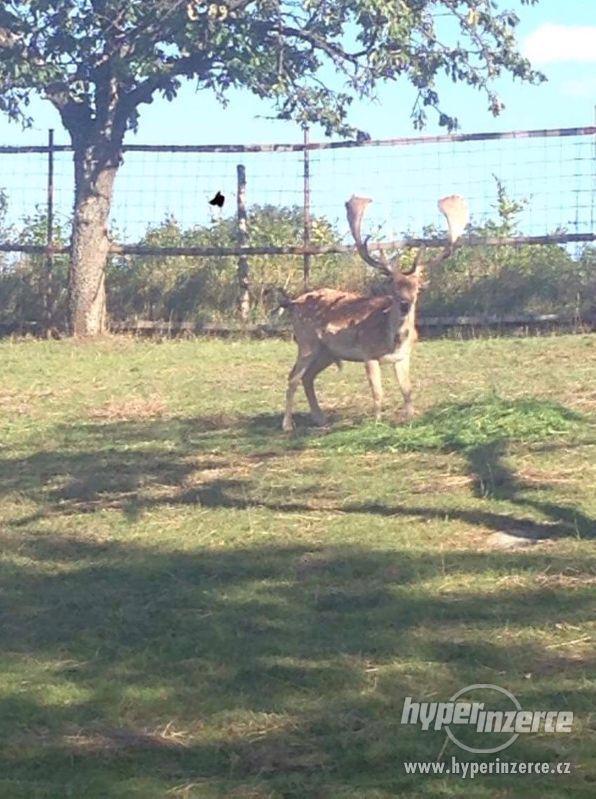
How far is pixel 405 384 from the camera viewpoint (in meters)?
11.5

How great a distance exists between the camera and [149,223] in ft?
66.1

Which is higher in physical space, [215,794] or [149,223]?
[149,223]

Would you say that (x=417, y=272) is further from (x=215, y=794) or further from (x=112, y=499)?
(x=215, y=794)

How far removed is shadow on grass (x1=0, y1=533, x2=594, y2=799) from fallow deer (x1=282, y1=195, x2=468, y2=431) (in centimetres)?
394

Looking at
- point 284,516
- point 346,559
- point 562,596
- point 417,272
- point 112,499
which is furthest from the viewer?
point 417,272

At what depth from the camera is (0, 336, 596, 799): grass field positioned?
511 cm

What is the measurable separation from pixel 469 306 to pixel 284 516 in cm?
1043

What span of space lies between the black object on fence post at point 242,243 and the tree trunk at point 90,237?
64.9 inches

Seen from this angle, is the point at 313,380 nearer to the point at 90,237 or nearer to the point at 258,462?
the point at 258,462

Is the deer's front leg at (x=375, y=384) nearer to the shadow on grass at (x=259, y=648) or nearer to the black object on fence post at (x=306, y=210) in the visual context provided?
the shadow on grass at (x=259, y=648)

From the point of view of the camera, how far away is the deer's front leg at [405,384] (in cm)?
1135

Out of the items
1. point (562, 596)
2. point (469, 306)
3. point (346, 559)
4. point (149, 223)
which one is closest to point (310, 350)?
point (346, 559)

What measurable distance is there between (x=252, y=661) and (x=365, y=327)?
587 cm

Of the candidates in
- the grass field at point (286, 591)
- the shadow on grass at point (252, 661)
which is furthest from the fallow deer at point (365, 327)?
the shadow on grass at point (252, 661)
